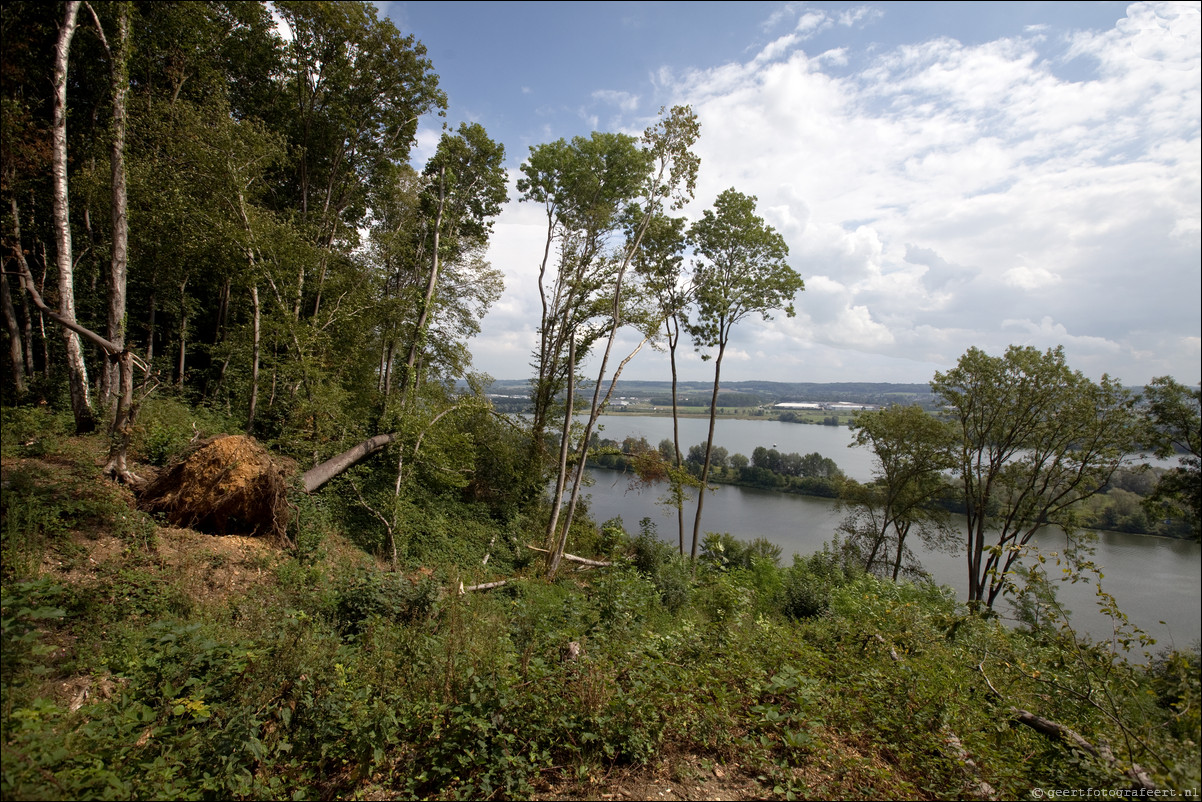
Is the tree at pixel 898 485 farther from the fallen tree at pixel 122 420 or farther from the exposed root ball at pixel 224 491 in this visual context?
the fallen tree at pixel 122 420

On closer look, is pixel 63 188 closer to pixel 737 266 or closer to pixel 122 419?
pixel 122 419

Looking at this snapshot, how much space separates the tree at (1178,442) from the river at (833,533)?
1161mm

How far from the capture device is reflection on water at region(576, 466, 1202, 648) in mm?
8234

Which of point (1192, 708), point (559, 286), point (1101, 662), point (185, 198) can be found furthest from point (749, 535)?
point (185, 198)

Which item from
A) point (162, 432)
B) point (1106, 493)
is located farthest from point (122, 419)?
point (1106, 493)

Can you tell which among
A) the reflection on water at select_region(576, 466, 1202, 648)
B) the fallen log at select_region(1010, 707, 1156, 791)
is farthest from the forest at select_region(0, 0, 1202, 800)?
the reflection on water at select_region(576, 466, 1202, 648)

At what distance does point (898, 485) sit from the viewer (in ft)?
57.4

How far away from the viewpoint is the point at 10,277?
9.14 meters

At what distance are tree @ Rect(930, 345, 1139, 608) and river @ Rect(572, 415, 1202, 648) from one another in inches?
78.9

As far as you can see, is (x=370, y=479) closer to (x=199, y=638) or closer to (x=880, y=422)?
(x=199, y=638)

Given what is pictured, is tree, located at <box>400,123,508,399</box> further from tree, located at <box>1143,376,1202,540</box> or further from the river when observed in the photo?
tree, located at <box>1143,376,1202,540</box>

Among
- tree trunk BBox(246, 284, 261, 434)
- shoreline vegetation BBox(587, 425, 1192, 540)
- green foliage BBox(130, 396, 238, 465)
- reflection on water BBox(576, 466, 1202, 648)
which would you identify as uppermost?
tree trunk BBox(246, 284, 261, 434)

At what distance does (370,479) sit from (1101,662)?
10445 mm

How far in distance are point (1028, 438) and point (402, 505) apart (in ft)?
57.2
